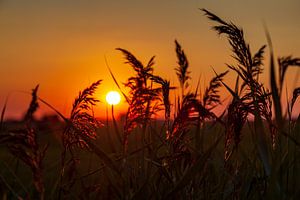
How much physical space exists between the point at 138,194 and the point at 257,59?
102 cm

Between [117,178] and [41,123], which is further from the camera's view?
[41,123]

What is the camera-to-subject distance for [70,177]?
298cm

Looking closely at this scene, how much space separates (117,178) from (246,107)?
852 millimetres

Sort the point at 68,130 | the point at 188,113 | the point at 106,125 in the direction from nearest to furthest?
the point at 188,113 < the point at 68,130 < the point at 106,125

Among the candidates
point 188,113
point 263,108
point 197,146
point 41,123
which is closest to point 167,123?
point 197,146

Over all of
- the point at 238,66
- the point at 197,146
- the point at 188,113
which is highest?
the point at 238,66

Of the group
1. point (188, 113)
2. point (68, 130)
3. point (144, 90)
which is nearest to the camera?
point (188, 113)

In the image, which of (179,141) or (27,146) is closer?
(27,146)

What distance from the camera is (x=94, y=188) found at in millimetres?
2854

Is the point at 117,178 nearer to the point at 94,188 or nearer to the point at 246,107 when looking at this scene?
the point at 94,188

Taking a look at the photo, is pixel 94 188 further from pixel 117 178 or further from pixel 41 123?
pixel 41 123

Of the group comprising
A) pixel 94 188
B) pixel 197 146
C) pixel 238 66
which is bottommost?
pixel 94 188

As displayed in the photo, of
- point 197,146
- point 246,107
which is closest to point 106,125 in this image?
point 197,146

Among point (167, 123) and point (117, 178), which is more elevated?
point (167, 123)
